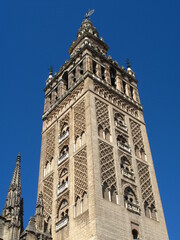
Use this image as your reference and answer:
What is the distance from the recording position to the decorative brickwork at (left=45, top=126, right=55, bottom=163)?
89.1 ft

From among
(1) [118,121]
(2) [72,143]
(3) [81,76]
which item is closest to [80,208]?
(2) [72,143]

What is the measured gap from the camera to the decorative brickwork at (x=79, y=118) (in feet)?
81.8

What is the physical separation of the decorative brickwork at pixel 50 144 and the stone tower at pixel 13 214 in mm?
4770

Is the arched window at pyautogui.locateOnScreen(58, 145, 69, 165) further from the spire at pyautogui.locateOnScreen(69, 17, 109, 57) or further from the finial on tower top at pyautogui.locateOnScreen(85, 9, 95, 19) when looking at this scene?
the finial on tower top at pyautogui.locateOnScreen(85, 9, 95, 19)

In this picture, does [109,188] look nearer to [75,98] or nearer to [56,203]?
[56,203]

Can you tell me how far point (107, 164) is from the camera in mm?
22484

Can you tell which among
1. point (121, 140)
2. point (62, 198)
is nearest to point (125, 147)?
point (121, 140)

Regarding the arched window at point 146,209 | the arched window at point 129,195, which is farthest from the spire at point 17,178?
the arched window at point 146,209

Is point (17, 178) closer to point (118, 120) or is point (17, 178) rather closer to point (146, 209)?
point (146, 209)

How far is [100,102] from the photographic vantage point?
26.8 meters

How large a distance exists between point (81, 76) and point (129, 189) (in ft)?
36.8

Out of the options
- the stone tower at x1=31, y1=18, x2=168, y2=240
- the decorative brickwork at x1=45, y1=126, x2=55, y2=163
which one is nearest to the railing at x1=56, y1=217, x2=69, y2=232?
the stone tower at x1=31, y1=18, x2=168, y2=240

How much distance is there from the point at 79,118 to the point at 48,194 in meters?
6.01

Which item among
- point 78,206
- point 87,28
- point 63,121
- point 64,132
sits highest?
point 87,28
